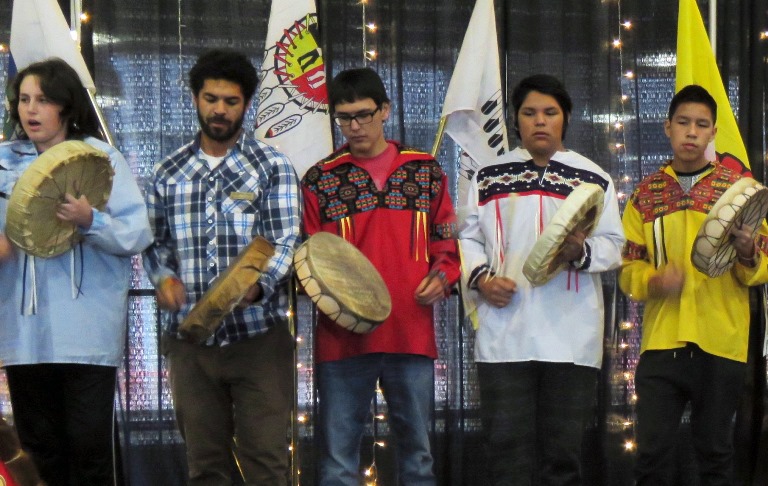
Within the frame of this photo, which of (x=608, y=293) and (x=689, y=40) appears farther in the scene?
(x=608, y=293)

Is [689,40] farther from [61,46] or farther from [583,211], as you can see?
[61,46]

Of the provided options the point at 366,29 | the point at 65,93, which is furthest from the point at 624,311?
the point at 65,93

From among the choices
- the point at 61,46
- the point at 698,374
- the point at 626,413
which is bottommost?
the point at 626,413

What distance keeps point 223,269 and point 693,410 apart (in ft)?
5.32

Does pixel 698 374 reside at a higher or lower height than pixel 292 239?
lower

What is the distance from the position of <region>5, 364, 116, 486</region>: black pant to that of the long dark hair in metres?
0.73

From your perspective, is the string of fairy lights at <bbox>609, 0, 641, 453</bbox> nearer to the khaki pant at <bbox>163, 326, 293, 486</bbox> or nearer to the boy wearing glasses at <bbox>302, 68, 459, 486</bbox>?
the boy wearing glasses at <bbox>302, 68, 459, 486</bbox>

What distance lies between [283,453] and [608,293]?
78.8 inches

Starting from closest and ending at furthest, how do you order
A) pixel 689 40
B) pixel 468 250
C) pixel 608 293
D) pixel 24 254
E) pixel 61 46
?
pixel 24 254
pixel 468 250
pixel 61 46
pixel 689 40
pixel 608 293

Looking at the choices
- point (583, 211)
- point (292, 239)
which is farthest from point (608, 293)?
point (292, 239)

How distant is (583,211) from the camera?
292 cm

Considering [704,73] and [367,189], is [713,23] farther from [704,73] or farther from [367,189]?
[367,189]

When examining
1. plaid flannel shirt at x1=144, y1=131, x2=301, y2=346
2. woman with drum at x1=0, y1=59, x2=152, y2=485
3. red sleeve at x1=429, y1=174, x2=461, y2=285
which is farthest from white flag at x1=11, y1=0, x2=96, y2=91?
red sleeve at x1=429, y1=174, x2=461, y2=285

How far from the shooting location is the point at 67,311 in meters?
2.84
